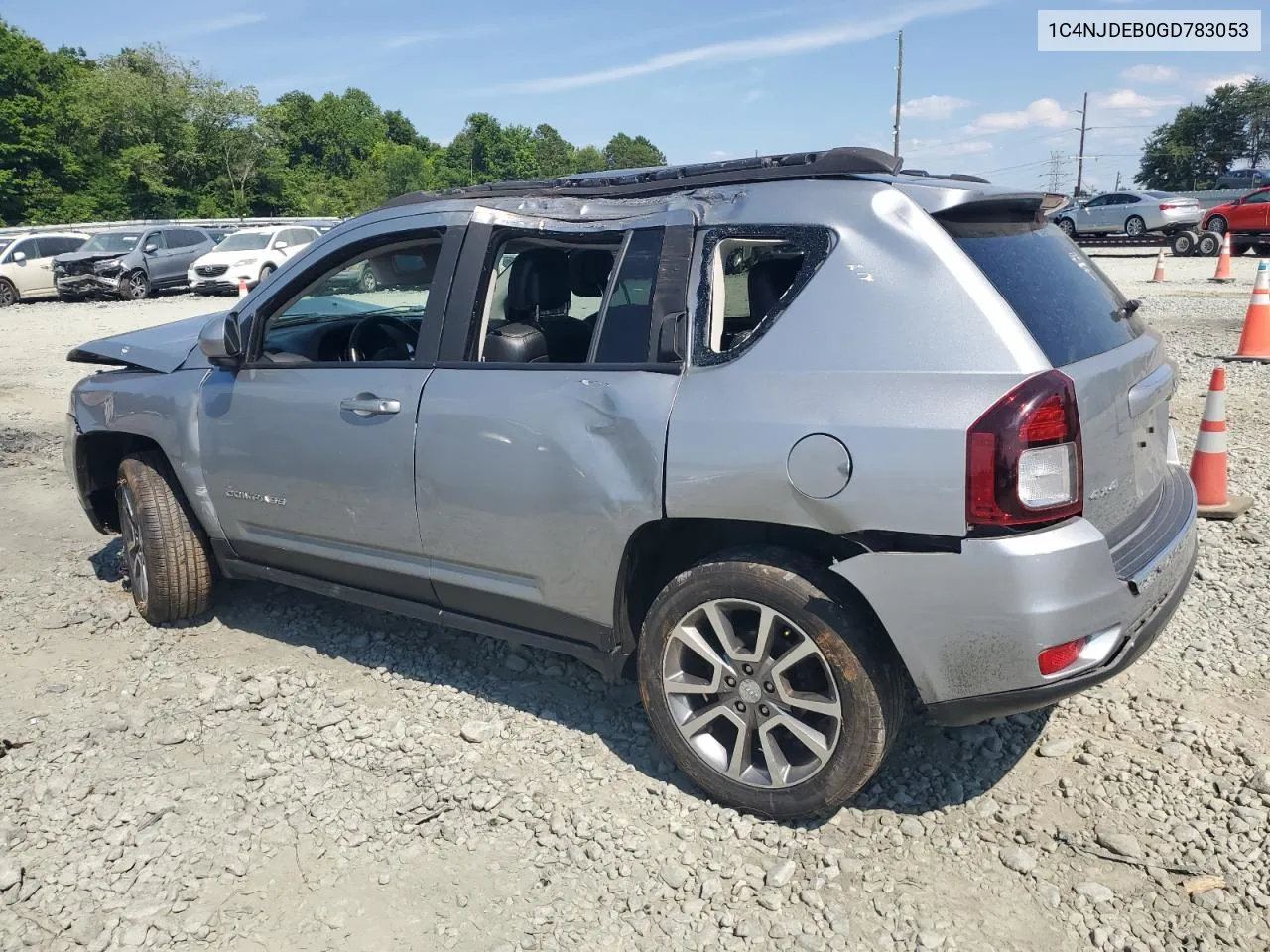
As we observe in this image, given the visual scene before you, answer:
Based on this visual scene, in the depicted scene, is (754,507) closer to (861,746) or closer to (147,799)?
(861,746)

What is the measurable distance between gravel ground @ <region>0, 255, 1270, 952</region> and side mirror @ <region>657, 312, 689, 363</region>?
137 centimetres

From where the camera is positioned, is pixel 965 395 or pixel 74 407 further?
pixel 74 407

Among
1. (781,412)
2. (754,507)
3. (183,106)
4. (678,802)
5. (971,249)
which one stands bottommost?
(678,802)

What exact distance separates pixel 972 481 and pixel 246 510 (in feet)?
9.66

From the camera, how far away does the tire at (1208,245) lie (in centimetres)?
2278

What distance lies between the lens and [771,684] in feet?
9.40

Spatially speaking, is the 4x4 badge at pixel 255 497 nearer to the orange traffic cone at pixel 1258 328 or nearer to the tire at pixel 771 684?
the tire at pixel 771 684

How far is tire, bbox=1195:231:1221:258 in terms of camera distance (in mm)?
22781

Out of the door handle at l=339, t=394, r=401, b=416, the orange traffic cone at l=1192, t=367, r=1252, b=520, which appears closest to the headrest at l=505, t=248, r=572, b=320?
the door handle at l=339, t=394, r=401, b=416

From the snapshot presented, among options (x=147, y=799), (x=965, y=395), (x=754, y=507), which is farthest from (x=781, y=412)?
(x=147, y=799)

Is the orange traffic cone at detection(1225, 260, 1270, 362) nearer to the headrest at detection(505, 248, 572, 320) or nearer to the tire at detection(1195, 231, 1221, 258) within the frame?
the headrest at detection(505, 248, 572, 320)

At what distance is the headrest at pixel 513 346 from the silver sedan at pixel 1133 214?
26.8m

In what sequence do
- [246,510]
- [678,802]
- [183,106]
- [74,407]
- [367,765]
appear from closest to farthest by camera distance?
[678,802]
[367,765]
[246,510]
[74,407]
[183,106]

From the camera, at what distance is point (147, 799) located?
3162 millimetres
